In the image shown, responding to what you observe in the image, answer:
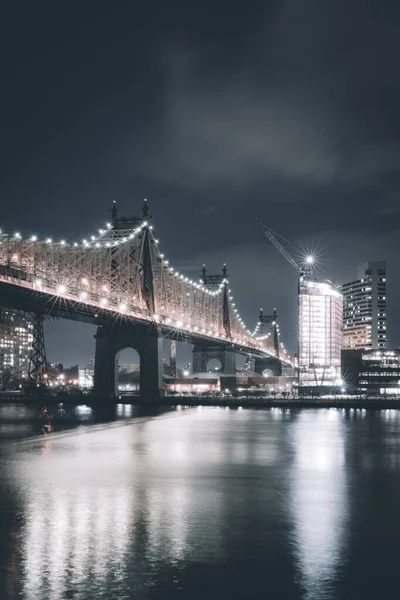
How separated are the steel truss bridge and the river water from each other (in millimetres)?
21486

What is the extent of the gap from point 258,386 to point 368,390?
2159cm

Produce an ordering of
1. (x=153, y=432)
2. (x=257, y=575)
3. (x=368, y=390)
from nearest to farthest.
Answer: (x=257, y=575) → (x=153, y=432) → (x=368, y=390)

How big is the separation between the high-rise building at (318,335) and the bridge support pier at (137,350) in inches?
2692

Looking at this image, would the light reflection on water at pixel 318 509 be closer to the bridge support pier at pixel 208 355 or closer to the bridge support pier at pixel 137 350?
the bridge support pier at pixel 137 350

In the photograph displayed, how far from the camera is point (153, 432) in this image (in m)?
60.9

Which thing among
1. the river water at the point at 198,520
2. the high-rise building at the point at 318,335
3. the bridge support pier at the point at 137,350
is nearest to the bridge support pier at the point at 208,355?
the high-rise building at the point at 318,335

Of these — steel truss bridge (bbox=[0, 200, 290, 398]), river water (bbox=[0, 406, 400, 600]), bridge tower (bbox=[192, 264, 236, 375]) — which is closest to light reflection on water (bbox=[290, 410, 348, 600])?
river water (bbox=[0, 406, 400, 600])

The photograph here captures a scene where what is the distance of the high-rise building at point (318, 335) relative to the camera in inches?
6609

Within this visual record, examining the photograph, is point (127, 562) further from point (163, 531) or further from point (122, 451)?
point (122, 451)

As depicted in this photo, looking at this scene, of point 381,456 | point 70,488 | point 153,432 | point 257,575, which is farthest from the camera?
point 153,432

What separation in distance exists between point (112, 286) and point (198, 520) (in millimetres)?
73491

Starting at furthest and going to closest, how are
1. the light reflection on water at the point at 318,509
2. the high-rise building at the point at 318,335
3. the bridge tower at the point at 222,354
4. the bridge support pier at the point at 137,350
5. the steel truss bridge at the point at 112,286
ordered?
the high-rise building at the point at 318,335, the bridge tower at the point at 222,354, the bridge support pier at the point at 137,350, the steel truss bridge at the point at 112,286, the light reflection on water at the point at 318,509

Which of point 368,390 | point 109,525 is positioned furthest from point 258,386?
point 109,525

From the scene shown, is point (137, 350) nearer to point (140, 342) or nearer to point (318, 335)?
point (140, 342)
